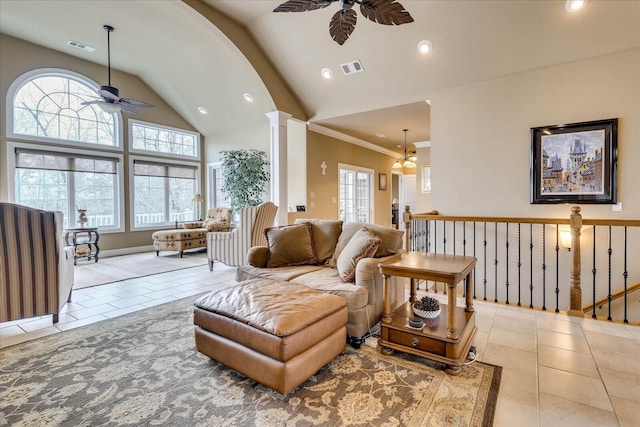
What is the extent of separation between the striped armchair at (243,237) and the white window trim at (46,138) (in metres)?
3.46

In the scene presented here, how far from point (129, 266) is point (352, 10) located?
531cm

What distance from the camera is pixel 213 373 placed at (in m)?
2.01

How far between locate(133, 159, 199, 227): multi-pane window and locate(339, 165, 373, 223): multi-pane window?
153 inches

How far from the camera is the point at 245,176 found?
20.8 feet

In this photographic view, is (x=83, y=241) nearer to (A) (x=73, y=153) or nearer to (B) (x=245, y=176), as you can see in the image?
(A) (x=73, y=153)

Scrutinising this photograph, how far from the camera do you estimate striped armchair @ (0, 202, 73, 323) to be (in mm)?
2594

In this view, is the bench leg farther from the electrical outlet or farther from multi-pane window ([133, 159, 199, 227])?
multi-pane window ([133, 159, 199, 227])

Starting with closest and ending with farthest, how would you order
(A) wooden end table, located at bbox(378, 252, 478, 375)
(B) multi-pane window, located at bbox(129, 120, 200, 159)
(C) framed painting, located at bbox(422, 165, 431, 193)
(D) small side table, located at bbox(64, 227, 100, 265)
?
1. (A) wooden end table, located at bbox(378, 252, 478, 375)
2. (D) small side table, located at bbox(64, 227, 100, 265)
3. (B) multi-pane window, located at bbox(129, 120, 200, 159)
4. (C) framed painting, located at bbox(422, 165, 431, 193)

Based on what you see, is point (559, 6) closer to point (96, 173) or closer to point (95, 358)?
point (95, 358)

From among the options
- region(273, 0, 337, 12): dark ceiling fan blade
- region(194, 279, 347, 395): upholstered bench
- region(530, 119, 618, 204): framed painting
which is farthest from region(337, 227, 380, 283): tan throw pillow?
region(530, 119, 618, 204): framed painting

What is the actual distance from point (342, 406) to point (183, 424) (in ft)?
2.69

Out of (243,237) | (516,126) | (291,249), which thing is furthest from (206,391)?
(516,126)

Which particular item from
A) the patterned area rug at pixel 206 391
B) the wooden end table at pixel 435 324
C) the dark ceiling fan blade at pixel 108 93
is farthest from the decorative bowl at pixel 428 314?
the dark ceiling fan blade at pixel 108 93

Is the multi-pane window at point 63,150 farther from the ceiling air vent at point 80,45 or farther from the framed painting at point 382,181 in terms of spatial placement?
the framed painting at point 382,181
